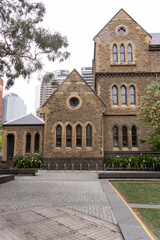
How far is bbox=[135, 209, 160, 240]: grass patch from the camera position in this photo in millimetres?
4594

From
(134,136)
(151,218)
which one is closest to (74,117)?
(134,136)

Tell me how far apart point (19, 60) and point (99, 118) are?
39.2 ft

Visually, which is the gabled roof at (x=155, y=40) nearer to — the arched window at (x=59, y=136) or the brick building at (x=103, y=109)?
the brick building at (x=103, y=109)

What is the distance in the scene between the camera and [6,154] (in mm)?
23203

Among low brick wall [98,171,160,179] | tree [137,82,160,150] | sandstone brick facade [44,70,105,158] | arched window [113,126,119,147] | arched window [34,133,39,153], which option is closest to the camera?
low brick wall [98,171,160,179]

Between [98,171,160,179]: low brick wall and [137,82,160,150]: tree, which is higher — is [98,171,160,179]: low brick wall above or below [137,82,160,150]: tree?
below

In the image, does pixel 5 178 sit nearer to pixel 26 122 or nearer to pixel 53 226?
pixel 53 226

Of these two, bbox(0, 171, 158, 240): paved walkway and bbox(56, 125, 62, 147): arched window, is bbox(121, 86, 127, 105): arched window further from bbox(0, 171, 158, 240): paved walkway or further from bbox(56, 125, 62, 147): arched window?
bbox(0, 171, 158, 240): paved walkway

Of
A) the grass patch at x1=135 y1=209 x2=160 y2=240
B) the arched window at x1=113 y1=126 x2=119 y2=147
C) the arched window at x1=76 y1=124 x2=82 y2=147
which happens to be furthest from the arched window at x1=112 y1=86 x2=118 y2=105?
the grass patch at x1=135 y1=209 x2=160 y2=240

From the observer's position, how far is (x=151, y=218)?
17.6 ft

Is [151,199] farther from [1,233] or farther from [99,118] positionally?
[99,118]

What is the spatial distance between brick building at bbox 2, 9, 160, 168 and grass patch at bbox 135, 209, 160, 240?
565 inches

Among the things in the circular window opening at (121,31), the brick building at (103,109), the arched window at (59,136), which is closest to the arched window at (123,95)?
the brick building at (103,109)

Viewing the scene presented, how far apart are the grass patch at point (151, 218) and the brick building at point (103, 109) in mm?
14351
